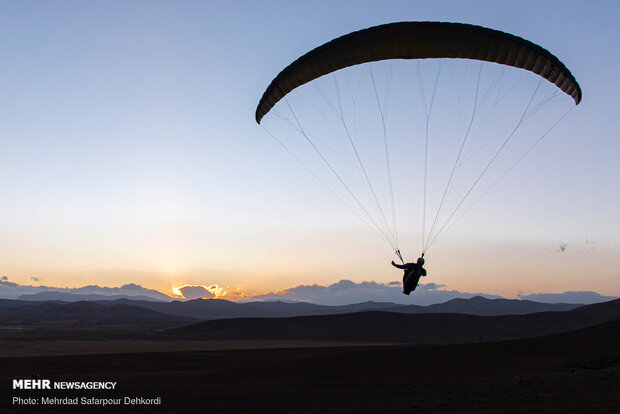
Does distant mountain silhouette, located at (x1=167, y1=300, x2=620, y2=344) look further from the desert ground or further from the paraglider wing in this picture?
the paraglider wing

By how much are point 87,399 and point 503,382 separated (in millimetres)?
13719

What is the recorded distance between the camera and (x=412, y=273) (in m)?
13.8

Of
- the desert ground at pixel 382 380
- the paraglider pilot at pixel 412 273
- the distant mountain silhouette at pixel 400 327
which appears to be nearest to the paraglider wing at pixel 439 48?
the paraglider pilot at pixel 412 273

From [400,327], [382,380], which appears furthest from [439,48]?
[400,327]

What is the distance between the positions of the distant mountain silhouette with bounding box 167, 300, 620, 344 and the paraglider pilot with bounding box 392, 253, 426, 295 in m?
47.3

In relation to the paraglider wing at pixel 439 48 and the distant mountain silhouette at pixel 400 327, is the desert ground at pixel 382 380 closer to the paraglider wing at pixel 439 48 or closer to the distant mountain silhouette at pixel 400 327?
the paraglider wing at pixel 439 48

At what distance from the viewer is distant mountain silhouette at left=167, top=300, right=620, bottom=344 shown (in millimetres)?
65000

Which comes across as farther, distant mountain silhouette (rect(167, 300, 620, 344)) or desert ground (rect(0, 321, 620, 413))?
distant mountain silhouette (rect(167, 300, 620, 344))

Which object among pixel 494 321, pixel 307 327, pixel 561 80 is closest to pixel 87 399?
pixel 561 80

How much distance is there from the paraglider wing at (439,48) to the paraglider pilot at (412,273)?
5796 millimetres

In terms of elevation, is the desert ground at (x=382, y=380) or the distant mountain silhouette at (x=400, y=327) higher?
the desert ground at (x=382, y=380)

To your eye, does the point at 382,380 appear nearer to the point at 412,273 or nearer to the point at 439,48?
the point at 412,273

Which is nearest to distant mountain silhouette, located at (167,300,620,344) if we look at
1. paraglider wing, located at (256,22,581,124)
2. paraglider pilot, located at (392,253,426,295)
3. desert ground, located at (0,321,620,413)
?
desert ground, located at (0,321,620,413)

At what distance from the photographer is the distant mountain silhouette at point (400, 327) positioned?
2559 inches
